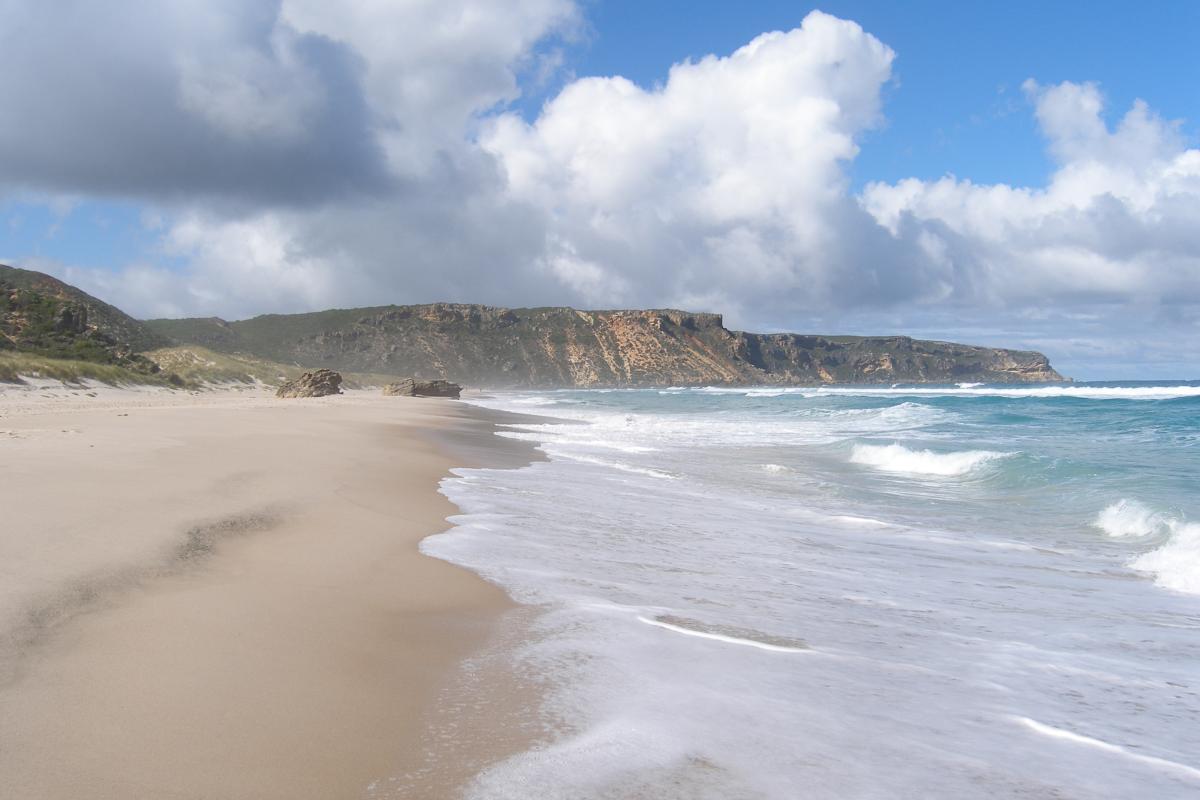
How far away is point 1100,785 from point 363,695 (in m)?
2.78

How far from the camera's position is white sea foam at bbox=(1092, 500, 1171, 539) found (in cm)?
909

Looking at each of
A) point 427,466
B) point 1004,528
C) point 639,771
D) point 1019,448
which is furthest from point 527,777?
point 1019,448

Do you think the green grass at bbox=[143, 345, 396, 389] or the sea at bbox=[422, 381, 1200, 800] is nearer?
the sea at bbox=[422, 381, 1200, 800]

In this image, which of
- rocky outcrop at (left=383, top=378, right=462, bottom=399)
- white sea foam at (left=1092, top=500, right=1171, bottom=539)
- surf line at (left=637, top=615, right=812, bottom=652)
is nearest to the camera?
surf line at (left=637, top=615, right=812, bottom=652)

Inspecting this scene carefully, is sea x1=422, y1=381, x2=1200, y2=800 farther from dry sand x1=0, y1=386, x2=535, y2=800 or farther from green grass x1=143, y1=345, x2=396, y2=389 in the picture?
green grass x1=143, y1=345, x2=396, y2=389

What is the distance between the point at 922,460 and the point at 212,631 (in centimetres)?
1496

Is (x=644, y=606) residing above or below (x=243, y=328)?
below

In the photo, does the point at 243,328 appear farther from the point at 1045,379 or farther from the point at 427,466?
the point at 1045,379

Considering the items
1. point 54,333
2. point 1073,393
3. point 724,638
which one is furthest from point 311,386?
point 1073,393

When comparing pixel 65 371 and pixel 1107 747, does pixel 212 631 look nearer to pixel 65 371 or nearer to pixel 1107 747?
pixel 1107 747

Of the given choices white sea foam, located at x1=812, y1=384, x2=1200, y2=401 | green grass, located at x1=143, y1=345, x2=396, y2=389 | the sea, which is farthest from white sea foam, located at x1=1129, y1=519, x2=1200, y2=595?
white sea foam, located at x1=812, y1=384, x2=1200, y2=401

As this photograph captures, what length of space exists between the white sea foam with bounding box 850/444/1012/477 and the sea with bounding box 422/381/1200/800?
116 inches

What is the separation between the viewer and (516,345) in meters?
A: 153

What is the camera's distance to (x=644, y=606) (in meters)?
4.82
